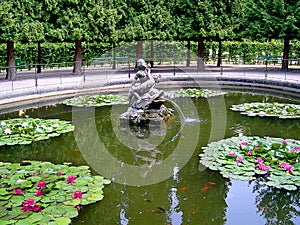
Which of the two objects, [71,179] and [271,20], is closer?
[71,179]

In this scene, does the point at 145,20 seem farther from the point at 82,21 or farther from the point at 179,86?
the point at 179,86

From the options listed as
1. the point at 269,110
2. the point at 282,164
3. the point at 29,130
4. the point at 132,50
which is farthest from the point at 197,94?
the point at 132,50

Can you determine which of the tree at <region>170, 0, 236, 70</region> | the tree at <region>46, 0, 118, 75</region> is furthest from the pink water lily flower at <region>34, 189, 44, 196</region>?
the tree at <region>170, 0, 236, 70</region>

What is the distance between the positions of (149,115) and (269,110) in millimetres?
3803

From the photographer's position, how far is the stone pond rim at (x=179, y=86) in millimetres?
13049

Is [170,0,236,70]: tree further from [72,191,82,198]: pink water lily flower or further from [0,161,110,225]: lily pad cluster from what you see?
[72,191,82,198]: pink water lily flower

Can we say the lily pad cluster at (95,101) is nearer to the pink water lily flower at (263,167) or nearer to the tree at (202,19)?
the pink water lily flower at (263,167)

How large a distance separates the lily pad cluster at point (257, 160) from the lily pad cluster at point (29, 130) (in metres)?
3.69

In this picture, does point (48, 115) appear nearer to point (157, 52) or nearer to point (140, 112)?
point (140, 112)

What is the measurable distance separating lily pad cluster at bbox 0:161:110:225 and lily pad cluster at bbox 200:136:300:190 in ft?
7.09

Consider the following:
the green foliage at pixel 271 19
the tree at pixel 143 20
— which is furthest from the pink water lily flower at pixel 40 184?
the green foliage at pixel 271 19

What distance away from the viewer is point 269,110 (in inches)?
433

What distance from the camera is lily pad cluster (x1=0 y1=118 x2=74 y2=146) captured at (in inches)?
321

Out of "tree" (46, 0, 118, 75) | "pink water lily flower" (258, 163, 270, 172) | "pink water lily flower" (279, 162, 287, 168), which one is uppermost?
"tree" (46, 0, 118, 75)
